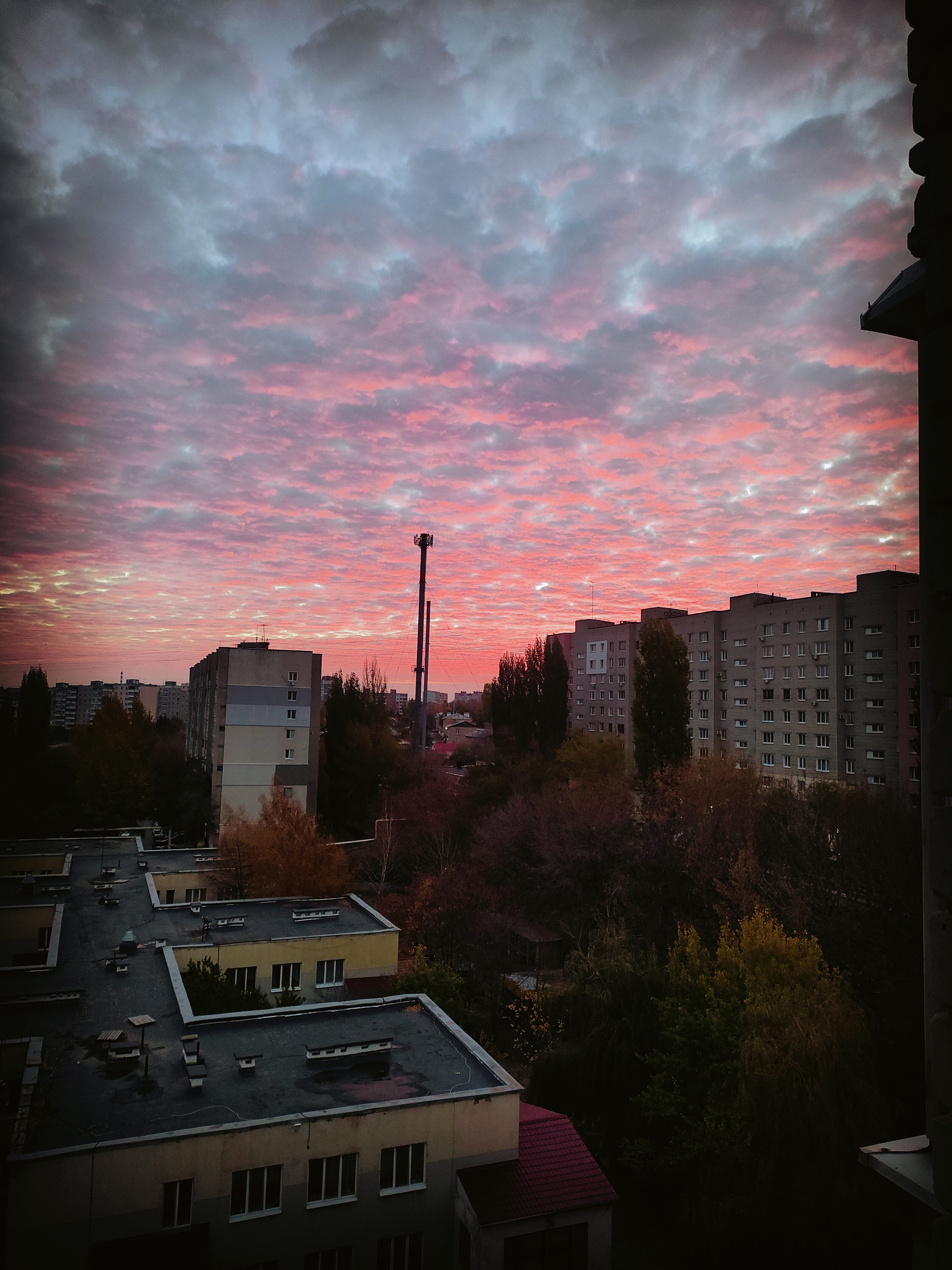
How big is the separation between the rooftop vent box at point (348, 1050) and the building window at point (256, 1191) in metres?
1.66

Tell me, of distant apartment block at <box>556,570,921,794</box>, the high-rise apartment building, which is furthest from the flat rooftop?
the high-rise apartment building

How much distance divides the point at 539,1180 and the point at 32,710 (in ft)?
30.0

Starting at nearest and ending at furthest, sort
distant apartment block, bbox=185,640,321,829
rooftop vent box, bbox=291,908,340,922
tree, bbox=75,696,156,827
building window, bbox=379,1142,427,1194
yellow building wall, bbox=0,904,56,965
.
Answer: building window, bbox=379,1142,427,1194, yellow building wall, bbox=0,904,56,965, rooftop vent box, bbox=291,908,340,922, tree, bbox=75,696,156,827, distant apartment block, bbox=185,640,321,829

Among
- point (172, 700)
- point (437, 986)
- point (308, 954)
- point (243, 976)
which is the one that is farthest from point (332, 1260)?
point (172, 700)

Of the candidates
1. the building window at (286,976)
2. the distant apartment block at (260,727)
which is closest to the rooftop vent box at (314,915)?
the building window at (286,976)

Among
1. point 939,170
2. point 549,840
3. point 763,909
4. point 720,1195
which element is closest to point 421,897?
point 549,840

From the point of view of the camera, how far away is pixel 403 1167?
8.88 metres

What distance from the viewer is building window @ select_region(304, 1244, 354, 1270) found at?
845cm

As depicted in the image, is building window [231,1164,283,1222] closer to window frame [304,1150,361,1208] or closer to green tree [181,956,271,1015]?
window frame [304,1150,361,1208]

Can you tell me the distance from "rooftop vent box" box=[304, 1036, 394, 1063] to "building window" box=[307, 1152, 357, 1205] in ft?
4.80

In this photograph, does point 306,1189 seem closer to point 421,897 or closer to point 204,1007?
point 204,1007

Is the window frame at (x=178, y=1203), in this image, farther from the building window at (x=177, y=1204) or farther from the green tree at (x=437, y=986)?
the green tree at (x=437, y=986)

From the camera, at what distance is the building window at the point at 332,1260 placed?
27.7ft

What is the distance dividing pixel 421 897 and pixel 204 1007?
1004 centimetres
